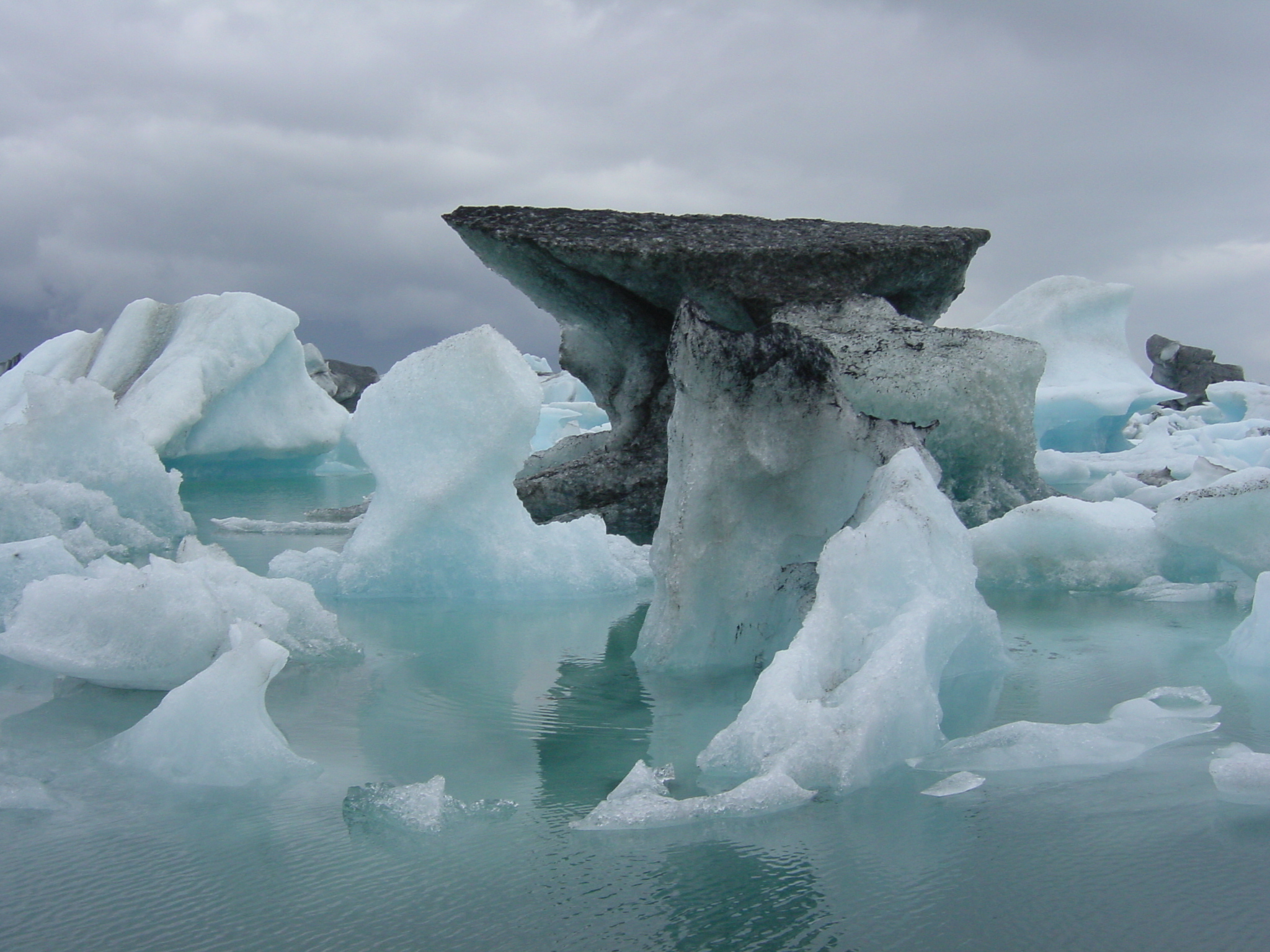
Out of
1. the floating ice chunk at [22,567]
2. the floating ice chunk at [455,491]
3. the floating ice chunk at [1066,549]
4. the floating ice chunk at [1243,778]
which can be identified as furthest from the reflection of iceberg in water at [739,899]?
the floating ice chunk at [1066,549]

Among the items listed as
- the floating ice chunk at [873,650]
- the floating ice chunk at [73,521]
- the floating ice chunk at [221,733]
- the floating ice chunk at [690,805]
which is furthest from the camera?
the floating ice chunk at [73,521]

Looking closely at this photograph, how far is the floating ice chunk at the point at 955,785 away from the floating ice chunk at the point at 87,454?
614 cm

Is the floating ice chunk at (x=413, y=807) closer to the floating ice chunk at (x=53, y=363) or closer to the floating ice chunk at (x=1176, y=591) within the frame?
the floating ice chunk at (x=1176, y=591)

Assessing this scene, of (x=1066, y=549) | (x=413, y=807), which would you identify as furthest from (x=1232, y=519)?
(x=413, y=807)

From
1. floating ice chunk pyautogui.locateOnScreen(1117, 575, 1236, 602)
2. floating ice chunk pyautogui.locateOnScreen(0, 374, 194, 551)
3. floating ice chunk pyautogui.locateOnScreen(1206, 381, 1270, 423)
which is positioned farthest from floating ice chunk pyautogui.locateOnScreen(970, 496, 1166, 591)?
floating ice chunk pyautogui.locateOnScreen(1206, 381, 1270, 423)

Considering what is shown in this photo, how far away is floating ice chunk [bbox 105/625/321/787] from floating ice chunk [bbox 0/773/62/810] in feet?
0.72

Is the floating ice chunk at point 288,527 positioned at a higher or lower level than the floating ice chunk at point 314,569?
higher

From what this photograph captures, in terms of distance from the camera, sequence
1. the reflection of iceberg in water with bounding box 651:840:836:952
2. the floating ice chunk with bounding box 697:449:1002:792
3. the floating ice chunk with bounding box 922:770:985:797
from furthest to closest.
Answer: the floating ice chunk with bounding box 697:449:1002:792, the floating ice chunk with bounding box 922:770:985:797, the reflection of iceberg in water with bounding box 651:840:836:952

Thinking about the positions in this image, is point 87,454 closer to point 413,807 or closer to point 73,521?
point 73,521

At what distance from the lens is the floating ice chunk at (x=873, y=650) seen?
246 centimetres

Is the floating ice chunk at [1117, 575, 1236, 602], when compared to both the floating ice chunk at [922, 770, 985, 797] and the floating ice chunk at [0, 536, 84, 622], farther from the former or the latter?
the floating ice chunk at [0, 536, 84, 622]

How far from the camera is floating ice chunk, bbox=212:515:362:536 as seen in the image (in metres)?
7.73

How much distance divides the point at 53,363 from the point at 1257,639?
12998mm

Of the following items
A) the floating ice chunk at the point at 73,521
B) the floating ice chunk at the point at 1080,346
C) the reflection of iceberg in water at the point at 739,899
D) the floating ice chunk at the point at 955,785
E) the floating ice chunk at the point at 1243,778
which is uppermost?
the floating ice chunk at the point at 1080,346
